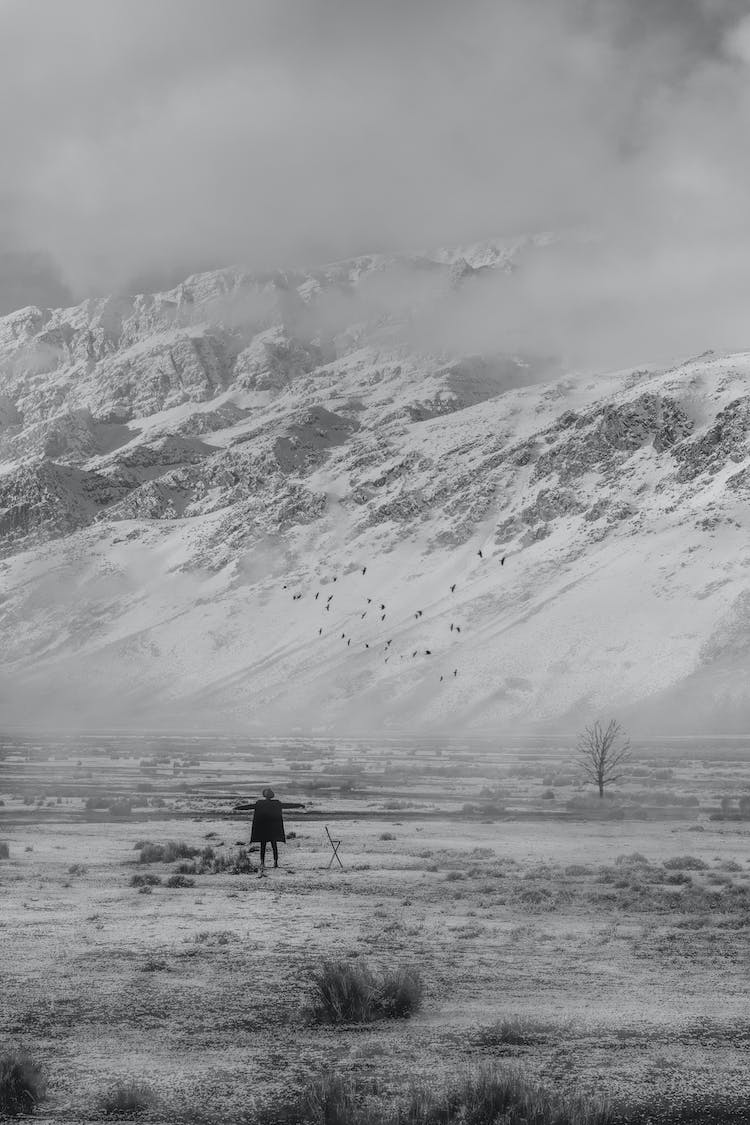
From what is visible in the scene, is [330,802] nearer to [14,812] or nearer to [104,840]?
[14,812]

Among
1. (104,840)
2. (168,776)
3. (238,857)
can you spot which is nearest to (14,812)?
(104,840)

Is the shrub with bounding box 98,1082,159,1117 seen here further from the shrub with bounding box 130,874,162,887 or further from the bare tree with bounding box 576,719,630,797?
the bare tree with bounding box 576,719,630,797

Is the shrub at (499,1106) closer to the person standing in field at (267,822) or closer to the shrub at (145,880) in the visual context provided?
the shrub at (145,880)

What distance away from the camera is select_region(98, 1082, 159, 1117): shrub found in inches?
332

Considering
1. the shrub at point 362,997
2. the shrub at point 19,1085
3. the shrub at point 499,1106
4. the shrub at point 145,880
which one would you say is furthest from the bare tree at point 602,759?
the shrub at point 19,1085

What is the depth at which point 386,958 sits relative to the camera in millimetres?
14477

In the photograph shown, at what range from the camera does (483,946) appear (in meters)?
15.5

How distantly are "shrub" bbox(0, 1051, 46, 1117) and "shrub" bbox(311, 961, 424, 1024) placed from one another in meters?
3.35

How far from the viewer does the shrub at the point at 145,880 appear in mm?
21344

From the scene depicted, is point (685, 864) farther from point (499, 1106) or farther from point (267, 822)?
point (499, 1106)

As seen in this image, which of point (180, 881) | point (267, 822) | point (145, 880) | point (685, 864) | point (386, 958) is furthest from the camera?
point (685, 864)

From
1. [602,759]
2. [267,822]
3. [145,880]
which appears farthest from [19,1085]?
[602,759]

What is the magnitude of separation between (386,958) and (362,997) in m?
3.11

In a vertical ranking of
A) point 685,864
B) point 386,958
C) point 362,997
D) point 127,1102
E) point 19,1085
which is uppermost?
point 19,1085
